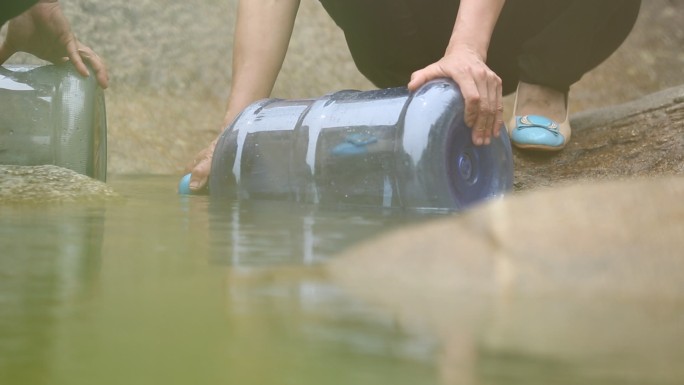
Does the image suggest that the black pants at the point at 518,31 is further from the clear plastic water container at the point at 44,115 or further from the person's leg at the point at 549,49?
the clear plastic water container at the point at 44,115

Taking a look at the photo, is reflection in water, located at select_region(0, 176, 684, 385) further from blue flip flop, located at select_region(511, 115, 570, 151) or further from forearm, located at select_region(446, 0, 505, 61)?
blue flip flop, located at select_region(511, 115, 570, 151)

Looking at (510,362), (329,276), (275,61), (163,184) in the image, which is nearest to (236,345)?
(510,362)

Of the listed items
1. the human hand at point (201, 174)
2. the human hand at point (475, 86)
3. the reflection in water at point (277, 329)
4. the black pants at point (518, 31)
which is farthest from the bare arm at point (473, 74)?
the reflection in water at point (277, 329)

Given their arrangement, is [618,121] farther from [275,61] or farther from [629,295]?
[629,295]

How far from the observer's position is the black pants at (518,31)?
253 cm

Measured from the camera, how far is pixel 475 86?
5.91ft

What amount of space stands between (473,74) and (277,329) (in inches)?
49.0

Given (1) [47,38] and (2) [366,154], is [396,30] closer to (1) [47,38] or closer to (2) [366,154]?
(2) [366,154]

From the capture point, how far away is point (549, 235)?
876mm

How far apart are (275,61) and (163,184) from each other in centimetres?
62

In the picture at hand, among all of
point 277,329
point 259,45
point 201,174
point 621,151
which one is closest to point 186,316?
point 277,329

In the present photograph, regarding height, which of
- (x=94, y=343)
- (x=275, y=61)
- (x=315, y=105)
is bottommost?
(x=94, y=343)

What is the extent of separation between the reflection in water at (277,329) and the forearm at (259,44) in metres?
1.46

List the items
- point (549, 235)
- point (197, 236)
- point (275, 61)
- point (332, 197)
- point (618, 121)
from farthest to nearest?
point (618, 121) → point (275, 61) → point (332, 197) → point (197, 236) → point (549, 235)
